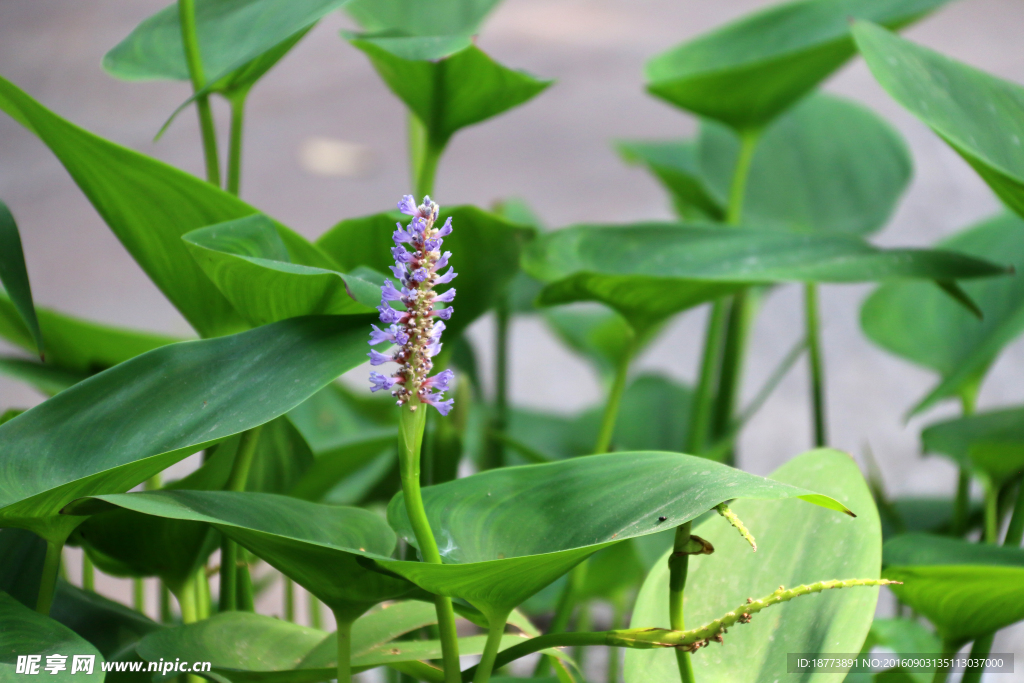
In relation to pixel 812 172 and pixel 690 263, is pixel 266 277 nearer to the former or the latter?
pixel 690 263

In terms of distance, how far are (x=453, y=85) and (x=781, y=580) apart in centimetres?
22

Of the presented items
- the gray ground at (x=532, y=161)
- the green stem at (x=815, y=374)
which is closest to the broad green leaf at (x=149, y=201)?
the green stem at (x=815, y=374)

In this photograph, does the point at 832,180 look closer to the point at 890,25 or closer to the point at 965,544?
the point at 890,25

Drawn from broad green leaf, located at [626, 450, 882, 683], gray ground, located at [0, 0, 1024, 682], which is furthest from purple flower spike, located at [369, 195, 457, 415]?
gray ground, located at [0, 0, 1024, 682]

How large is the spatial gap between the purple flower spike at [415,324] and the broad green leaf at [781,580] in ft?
0.36

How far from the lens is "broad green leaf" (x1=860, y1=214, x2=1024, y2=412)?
45 cm

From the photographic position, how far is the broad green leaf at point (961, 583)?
0.23 meters

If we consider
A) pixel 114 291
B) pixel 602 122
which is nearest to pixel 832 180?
pixel 602 122

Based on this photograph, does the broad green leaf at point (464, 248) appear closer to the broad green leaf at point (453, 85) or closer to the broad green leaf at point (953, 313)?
the broad green leaf at point (453, 85)

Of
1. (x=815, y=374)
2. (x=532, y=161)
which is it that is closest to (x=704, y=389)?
(x=815, y=374)

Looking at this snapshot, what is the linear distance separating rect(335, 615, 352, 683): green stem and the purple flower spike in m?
0.08

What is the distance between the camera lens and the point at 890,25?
400 millimetres

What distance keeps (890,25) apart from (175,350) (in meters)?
0.37

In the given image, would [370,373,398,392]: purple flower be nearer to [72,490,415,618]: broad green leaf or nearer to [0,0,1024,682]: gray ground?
[72,490,415,618]: broad green leaf
